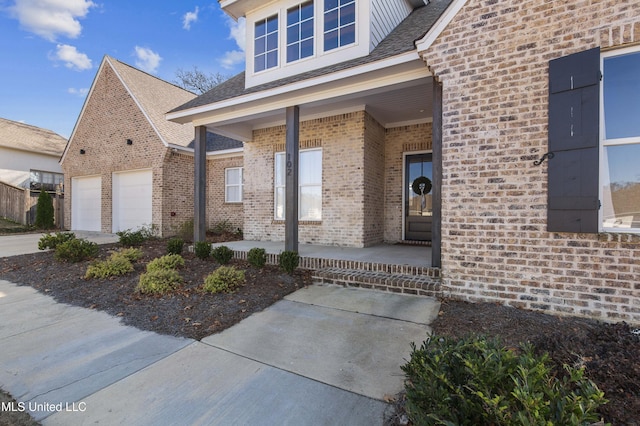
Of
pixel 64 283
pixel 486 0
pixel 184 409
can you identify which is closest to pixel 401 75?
pixel 486 0

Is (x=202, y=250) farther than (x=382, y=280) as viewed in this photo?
Yes

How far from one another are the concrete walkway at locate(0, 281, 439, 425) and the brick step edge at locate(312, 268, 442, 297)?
0.36 m

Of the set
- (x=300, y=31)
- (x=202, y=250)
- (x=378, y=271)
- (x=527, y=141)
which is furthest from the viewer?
(x=300, y=31)

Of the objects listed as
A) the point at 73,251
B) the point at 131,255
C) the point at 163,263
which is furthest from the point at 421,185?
the point at 73,251

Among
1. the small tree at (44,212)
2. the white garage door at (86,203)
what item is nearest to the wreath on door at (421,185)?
the white garage door at (86,203)

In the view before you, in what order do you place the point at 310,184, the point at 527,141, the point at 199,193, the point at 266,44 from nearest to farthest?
1. the point at 527,141
2. the point at 266,44
3. the point at 199,193
4. the point at 310,184

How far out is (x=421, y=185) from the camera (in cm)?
765

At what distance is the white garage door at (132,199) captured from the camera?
11.3 metres

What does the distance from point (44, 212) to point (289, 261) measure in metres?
15.4

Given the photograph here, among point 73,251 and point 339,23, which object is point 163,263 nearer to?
point 73,251

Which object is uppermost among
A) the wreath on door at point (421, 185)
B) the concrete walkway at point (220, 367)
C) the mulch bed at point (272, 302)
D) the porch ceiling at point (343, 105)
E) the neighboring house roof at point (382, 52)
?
the neighboring house roof at point (382, 52)

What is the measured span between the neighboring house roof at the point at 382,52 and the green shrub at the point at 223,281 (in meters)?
3.68

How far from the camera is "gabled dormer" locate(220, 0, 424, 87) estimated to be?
5.99 m

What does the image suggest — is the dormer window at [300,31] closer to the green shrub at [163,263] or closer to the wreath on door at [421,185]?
the wreath on door at [421,185]
